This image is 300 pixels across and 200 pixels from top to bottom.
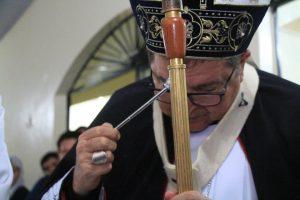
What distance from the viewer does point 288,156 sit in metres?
1.60

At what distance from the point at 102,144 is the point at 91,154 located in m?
0.08

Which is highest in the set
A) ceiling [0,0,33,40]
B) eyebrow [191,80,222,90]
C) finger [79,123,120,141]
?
ceiling [0,0,33,40]

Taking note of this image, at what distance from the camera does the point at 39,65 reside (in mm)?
7906

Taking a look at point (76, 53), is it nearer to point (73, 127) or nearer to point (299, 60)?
point (73, 127)

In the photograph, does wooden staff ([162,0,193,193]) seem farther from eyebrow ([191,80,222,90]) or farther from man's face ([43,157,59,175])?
man's face ([43,157,59,175])

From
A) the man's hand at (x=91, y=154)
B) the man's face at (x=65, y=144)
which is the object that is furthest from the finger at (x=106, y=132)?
the man's face at (x=65, y=144)

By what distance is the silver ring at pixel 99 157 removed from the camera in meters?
1.42

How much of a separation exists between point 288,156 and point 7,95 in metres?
7.58

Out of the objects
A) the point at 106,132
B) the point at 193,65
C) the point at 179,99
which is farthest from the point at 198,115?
the point at 179,99

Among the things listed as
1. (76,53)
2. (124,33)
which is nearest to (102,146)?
(124,33)

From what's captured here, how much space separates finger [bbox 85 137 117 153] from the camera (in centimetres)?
140

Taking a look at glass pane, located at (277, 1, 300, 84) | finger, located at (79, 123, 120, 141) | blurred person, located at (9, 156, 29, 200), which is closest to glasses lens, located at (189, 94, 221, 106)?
finger, located at (79, 123, 120, 141)

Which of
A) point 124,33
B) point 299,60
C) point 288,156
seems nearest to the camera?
point 288,156

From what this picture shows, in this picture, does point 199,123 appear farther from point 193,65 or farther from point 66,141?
point 66,141
